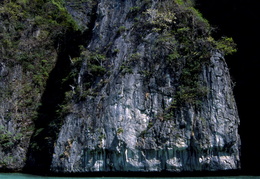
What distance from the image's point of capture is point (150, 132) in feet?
39.0

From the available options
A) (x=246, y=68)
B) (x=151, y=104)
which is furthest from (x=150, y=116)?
(x=246, y=68)

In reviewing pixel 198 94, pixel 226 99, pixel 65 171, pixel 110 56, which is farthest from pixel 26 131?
pixel 226 99

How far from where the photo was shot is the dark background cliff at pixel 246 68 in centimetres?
1599

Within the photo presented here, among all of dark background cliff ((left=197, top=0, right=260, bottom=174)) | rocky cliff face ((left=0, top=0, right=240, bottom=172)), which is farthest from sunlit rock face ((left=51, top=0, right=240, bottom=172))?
dark background cliff ((left=197, top=0, right=260, bottom=174))

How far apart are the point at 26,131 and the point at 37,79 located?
3865mm

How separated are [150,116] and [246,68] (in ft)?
27.1

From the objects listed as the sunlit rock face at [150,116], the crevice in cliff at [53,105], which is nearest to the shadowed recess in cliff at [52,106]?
the crevice in cliff at [53,105]

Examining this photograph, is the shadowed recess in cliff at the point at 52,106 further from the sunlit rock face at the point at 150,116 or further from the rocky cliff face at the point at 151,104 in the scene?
the sunlit rock face at the point at 150,116

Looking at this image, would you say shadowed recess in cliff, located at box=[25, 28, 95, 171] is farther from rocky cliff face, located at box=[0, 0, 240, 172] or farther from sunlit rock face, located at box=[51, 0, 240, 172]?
sunlit rock face, located at box=[51, 0, 240, 172]

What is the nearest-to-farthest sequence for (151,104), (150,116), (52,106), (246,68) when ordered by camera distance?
(150,116) → (151,104) → (246,68) → (52,106)

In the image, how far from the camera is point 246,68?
16.8 metres

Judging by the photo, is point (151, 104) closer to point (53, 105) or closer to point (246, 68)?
point (53, 105)

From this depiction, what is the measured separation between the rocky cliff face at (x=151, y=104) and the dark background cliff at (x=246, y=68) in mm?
4017

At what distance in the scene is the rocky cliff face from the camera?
1151 centimetres
